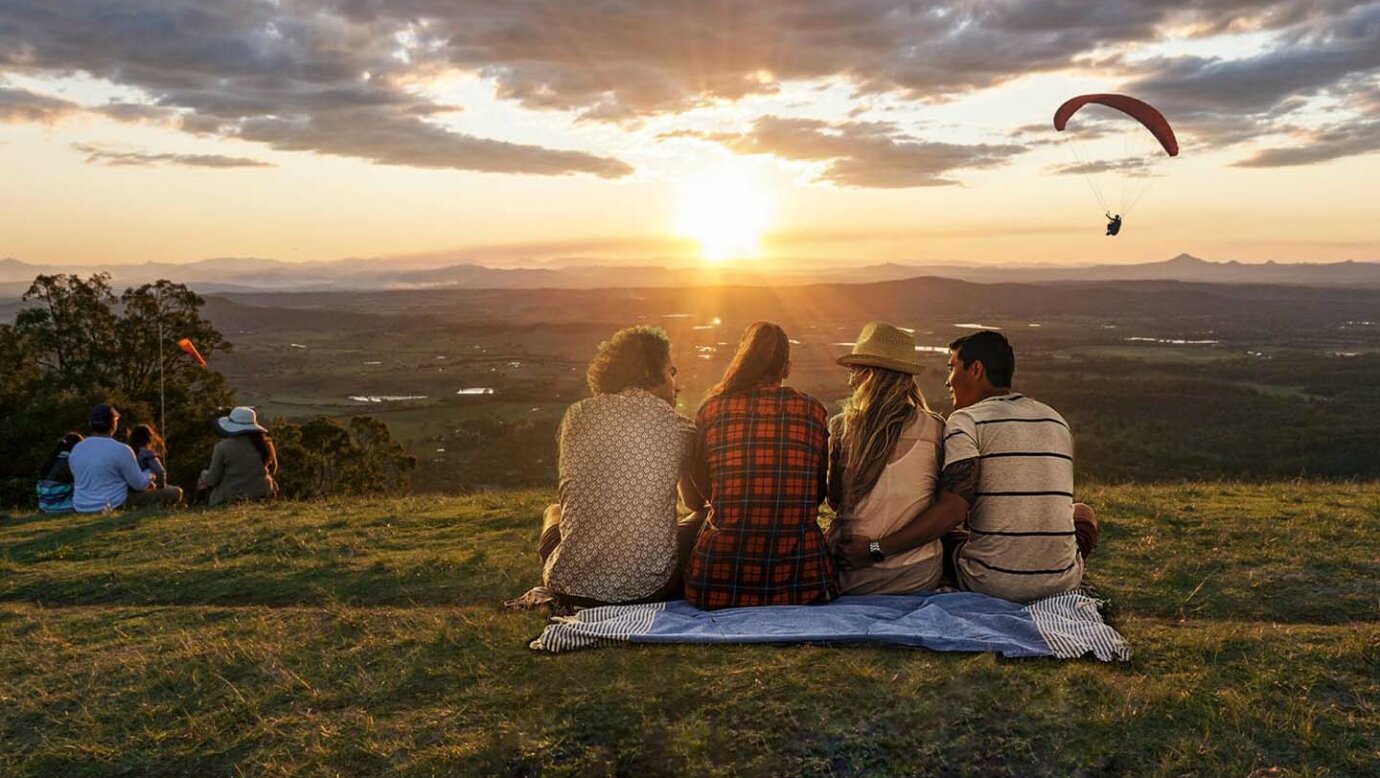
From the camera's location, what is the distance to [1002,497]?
536cm

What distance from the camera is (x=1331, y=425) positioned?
2618 inches

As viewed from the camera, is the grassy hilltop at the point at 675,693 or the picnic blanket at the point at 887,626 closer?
the grassy hilltop at the point at 675,693

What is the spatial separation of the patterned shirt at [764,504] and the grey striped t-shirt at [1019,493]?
2.93ft

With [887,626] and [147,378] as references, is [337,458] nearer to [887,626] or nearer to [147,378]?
[147,378]

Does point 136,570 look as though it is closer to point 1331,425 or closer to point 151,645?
point 151,645

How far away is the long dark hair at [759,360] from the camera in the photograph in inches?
221

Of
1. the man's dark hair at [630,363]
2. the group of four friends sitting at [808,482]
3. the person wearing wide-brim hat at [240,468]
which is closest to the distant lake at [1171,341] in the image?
the person wearing wide-brim hat at [240,468]

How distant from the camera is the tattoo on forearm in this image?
17.4 feet

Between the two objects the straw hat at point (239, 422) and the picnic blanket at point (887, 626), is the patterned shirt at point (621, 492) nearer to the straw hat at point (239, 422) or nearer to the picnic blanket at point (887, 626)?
the picnic blanket at point (887, 626)

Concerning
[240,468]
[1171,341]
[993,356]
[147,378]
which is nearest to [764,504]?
[993,356]

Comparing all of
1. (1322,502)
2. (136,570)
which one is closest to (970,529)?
(1322,502)

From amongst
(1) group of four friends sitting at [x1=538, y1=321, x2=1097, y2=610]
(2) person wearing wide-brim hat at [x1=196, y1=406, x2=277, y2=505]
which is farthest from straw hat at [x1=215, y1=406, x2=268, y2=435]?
(1) group of four friends sitting at [x1=538, y1=321, x2=1097, y2=610]

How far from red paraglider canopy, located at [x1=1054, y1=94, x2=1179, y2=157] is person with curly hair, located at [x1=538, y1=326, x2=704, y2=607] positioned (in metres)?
12.5

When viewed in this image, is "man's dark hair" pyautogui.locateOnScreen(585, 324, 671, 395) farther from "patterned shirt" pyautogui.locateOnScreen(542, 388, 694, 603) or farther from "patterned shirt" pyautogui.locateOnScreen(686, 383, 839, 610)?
"patterned shirt" pyautogui.locateOnScreen(686, 383, 839, 610)
